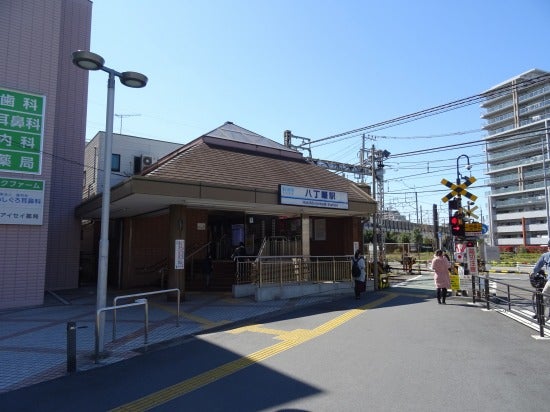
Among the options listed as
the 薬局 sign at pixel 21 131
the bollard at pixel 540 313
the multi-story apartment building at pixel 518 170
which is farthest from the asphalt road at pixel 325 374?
the multi-story apartment building at pixel 518 170

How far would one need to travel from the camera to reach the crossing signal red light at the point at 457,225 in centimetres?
1490

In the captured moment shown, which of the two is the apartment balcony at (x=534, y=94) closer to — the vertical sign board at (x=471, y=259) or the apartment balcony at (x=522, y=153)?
the apartment balcony at (x=522, y=153)

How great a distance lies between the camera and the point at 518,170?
7562 centimetres

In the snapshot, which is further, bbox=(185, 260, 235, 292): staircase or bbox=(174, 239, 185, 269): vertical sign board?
bbox=(185, 260, 235, 292): staircase

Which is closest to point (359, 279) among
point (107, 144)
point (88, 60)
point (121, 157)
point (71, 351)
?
point (107, 144)

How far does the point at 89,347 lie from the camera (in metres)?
8.02

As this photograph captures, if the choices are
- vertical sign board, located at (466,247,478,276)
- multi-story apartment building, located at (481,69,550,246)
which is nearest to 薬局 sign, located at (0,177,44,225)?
vertical sign board, located at (466,247,478,276)

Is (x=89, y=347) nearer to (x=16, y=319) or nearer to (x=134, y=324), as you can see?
(x=134, y=324)

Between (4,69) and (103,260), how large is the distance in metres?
9.21

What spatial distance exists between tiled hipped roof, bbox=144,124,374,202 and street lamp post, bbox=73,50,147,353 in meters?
3.95

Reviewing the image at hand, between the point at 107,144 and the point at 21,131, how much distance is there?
23.5 ft

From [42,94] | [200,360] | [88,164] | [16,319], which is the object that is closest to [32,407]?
[200,360]

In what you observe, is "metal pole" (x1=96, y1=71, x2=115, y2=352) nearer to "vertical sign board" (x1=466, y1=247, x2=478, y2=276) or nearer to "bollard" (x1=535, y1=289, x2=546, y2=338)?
"bollard" (x1=535, y1=289, x2=546, y2=338)

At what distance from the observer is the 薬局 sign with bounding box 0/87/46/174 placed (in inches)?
518
